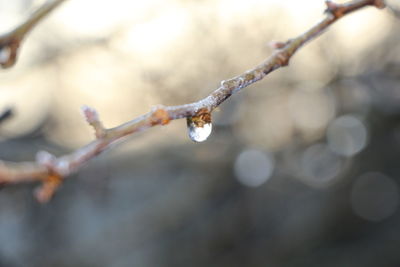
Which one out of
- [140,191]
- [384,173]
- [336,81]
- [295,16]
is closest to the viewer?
[295,16]

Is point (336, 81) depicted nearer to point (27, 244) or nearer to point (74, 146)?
point (74, 146)

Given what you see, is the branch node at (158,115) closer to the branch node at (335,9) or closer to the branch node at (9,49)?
the branch node at (335,9)

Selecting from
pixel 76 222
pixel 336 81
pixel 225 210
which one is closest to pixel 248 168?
pixel 225 210

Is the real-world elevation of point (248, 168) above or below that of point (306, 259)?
above

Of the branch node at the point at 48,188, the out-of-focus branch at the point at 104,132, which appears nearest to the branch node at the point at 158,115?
the out-of-focus branch at the point at 104,132

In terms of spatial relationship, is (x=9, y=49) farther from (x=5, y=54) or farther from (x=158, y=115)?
(x=158, y=115)

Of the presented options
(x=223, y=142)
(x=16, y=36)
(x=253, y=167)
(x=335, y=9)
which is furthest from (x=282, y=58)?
(x=253, y=167)
